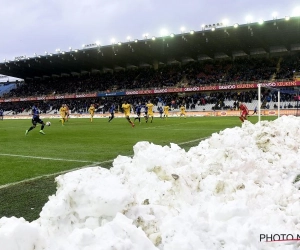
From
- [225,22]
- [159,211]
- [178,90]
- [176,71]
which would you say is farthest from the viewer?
[176,71]

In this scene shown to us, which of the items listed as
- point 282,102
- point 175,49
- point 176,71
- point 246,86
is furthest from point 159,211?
point 176,71

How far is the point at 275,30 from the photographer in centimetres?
3953

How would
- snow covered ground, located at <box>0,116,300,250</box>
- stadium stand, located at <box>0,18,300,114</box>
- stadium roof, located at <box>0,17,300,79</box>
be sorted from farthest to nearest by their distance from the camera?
stadium stand, located at <box>0,18,300,114</box>, stadium roof, located at <box>0,17,300,79</box>, snow covered ground, located at <box>0,116,300,250</box>

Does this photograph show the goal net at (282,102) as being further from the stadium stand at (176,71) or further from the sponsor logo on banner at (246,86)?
the sponsor logo on banner at (246,86)

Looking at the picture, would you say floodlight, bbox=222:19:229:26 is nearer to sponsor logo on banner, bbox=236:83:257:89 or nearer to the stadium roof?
the stadium roof

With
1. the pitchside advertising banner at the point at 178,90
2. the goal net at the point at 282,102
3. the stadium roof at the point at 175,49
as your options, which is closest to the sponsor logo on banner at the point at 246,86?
the pitchside advertising banner at the point at 178,90

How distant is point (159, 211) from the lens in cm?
321

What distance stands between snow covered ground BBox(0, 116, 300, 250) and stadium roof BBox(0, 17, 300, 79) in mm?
36934

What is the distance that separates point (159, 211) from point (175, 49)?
4646 cm

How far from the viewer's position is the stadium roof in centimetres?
4047

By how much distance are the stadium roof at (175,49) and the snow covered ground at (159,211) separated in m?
36.9

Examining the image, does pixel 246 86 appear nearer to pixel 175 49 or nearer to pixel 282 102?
pixel 282 102

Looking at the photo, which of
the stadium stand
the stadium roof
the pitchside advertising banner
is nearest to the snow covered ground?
the stadium stand

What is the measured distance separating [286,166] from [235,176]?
83.3 inches
